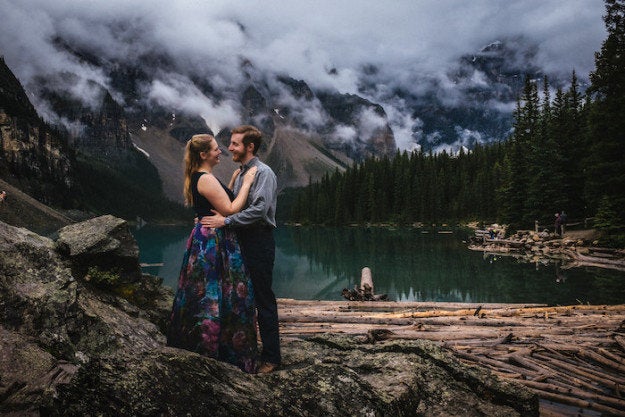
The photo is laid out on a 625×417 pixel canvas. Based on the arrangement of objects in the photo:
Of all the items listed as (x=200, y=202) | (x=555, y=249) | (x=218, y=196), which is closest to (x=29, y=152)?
(x=555, y=249)

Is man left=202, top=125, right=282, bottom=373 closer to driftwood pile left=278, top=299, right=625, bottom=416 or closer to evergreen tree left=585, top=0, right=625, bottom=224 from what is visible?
driftwood pile left=278, top=299, right=625, bottom=416

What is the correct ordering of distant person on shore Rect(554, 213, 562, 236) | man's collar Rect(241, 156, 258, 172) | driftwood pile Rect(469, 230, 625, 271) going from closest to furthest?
man's collar Rect(241, 156, 258, 172)
driftwood pile Rect(469, 230, 625, 271)
distant person on shore Rect(554, 213, 562, 236)

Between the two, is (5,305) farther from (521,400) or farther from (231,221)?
(521,400)

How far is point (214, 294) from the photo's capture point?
4805mm

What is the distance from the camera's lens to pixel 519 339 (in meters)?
8.35

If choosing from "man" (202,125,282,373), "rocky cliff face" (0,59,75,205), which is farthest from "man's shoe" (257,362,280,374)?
"rocky cliff face" (0,59,75,205)

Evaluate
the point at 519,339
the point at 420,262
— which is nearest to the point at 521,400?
the point at 519,339

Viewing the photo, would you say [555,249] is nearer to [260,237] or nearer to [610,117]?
[610,117]

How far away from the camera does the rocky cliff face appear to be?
146 meters

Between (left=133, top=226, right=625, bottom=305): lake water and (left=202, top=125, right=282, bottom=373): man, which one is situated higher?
(left=202, top=125, right=282, bottom=373): man

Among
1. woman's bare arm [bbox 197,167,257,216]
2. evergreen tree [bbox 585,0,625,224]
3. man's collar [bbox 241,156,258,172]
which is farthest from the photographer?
evergreen tree [bbox 585,0,625,224]

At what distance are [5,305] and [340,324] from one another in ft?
25.5

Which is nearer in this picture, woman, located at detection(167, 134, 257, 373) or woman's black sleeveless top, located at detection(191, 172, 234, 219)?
woman, located at detection(167, 134, 257, 373)

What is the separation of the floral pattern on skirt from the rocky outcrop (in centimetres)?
66
